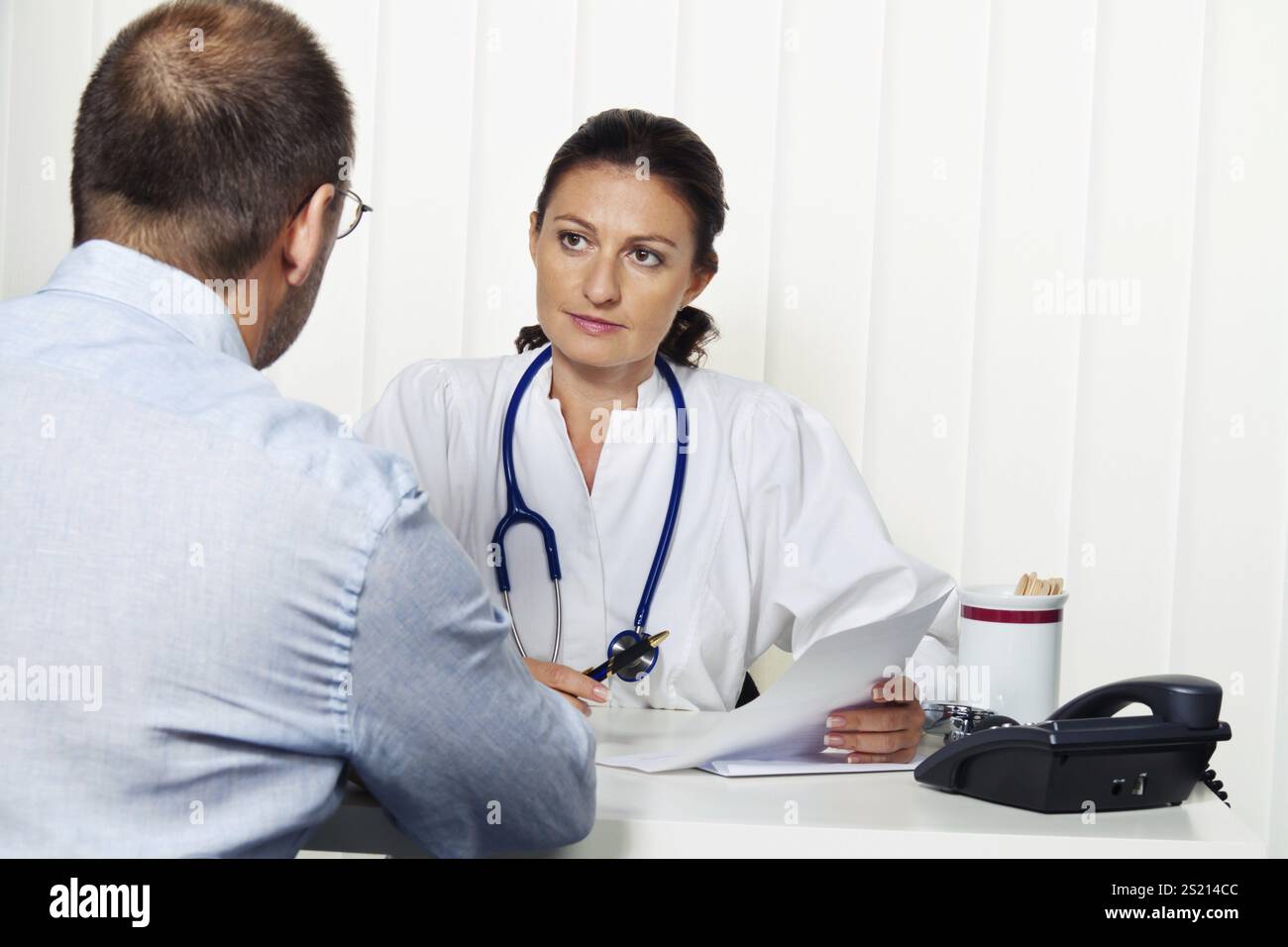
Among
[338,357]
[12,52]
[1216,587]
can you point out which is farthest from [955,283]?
[12,52]

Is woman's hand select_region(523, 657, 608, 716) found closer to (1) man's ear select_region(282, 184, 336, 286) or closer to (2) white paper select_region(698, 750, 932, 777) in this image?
(2) white paper select_region(698, 750, 932, 777)

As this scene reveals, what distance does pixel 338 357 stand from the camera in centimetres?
250

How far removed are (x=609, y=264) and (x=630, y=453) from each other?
0.94 feet

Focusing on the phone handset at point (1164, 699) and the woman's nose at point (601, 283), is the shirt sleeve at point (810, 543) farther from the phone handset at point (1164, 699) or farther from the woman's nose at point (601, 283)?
the phone handset at point (1164, 699)

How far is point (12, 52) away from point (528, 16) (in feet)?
3.42

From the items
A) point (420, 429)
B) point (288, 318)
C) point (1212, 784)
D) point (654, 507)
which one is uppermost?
point (288, 318)

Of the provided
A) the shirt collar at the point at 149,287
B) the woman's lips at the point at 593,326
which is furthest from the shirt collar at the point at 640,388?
the shirt collar at the point at 149,287

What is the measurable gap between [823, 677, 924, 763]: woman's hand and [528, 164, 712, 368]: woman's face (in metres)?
0.76

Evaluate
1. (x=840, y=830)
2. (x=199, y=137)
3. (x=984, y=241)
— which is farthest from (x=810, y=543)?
(x=199, y=137)

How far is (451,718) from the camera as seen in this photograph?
847 millimetres

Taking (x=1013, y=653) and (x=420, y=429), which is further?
(x=420, y=429)

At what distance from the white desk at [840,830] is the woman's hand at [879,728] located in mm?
132

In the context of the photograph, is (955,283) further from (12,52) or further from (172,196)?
(12,52)

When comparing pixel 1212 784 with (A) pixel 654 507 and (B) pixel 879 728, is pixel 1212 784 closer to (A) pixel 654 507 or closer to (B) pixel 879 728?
(B) pixel 879 728
